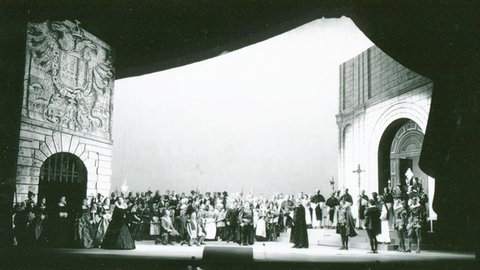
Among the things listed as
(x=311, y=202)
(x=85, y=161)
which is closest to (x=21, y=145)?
(x=85, y=161)

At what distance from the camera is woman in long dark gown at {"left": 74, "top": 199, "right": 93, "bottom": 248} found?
396 inches

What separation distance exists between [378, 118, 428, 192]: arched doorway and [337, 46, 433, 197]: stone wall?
0.24 metres

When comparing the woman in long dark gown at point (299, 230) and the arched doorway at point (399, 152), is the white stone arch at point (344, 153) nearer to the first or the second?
the arched doorway at point (399, 152)

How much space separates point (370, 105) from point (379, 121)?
0.86 metres

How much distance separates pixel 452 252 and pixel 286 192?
6824 mm

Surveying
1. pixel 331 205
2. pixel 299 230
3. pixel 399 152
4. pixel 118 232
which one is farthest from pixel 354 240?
pixel 118 232

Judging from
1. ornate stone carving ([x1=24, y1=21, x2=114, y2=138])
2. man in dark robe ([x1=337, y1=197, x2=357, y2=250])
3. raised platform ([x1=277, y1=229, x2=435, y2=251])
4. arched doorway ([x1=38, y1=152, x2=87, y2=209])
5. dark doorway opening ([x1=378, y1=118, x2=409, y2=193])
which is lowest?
raised platform ([x1=277, y1=229, x2=435, y2=251])

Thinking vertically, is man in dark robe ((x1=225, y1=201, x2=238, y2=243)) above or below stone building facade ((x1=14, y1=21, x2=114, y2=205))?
below

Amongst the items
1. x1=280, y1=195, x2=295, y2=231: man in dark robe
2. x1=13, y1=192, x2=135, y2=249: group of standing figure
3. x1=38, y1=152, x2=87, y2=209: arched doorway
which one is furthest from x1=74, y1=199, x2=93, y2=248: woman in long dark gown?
x1=280, y1=195, x2=295, y2=231: man in dark robe

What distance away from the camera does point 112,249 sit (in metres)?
9.59

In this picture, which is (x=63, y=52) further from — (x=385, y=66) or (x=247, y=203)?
(x=385, y=66)

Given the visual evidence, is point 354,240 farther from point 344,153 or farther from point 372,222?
point 344,153

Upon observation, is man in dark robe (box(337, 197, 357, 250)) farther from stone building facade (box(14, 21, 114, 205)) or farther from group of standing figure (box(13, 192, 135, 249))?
stone building facade (box(14, 21, 114, 205))

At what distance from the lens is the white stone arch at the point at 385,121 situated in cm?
1260
